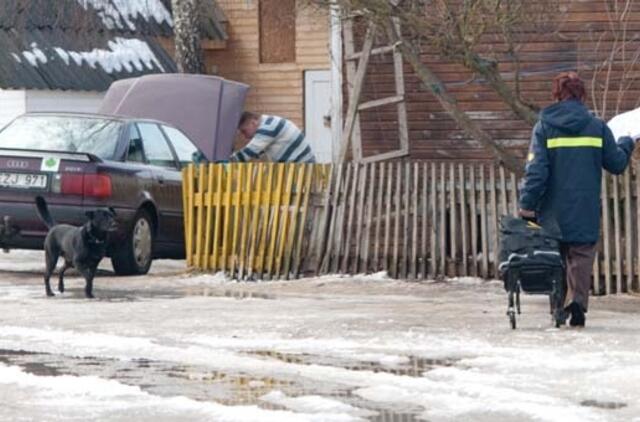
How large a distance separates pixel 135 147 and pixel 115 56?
11974 millimetres

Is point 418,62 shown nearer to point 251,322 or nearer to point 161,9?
point 251,322

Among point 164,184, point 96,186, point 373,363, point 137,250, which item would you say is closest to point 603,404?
point 373,363

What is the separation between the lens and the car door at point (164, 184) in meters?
19.3

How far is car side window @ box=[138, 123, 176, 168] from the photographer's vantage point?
63.6 feet

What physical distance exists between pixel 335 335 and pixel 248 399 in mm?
3017

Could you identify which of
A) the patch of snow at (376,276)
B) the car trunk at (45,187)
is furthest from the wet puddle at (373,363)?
the car trunk at (45,187)

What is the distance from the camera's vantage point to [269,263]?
1806 cm

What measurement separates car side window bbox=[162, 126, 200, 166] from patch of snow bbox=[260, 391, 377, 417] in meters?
10.4

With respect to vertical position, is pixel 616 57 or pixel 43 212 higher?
pixel 616 57

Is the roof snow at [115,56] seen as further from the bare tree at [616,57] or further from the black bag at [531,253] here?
the black bag at [531,253]

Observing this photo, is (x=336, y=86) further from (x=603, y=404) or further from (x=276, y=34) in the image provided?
(x=603, y=404)

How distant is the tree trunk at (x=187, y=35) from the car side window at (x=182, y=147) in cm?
886

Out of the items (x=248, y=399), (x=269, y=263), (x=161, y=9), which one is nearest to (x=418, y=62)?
(x=269, y=263)

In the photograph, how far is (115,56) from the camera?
101 feet
